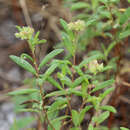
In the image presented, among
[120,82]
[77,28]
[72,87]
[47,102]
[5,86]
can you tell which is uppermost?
[77,28]

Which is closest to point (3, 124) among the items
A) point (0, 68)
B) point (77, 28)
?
point (0, 68)

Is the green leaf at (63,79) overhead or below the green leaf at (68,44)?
below

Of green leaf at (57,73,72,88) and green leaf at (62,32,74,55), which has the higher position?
green leaf at (62,32,74,55)

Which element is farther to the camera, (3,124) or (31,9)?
(31,9)

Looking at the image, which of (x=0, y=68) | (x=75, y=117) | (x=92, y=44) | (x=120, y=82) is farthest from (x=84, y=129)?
(x=0, y=68)

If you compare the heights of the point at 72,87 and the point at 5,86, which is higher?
the point at 72,87

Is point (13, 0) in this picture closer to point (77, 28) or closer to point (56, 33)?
point (56, 33)

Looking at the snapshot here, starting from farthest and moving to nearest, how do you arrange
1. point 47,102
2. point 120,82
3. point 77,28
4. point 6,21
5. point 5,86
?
point 6,21 → point 5,86 → point 120,82 → point 47,102 → point 77,28

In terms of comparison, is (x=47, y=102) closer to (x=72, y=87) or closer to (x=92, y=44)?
(x=72, y=87)

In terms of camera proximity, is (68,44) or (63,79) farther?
(68,44)

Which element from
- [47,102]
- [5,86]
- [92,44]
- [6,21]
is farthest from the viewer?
[6,21]

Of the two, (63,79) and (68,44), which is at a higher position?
(68,44)
